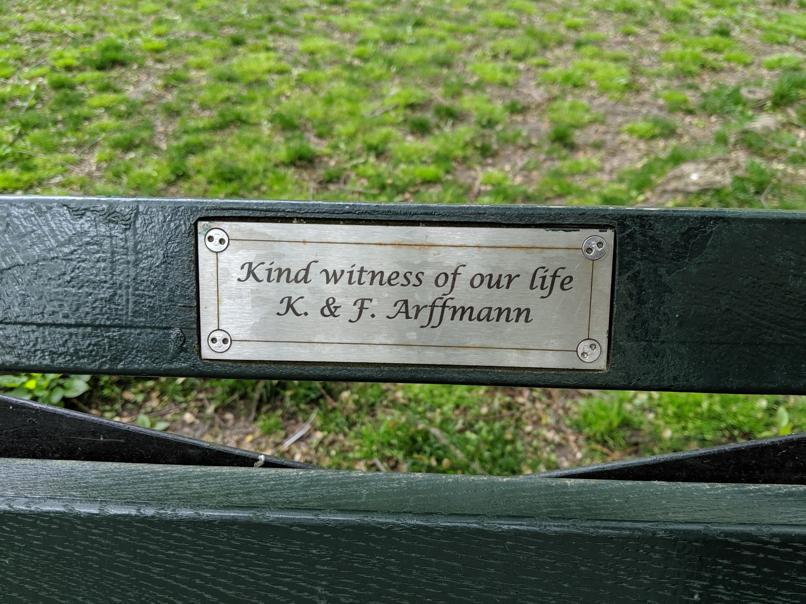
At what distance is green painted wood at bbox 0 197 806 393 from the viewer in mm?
1019

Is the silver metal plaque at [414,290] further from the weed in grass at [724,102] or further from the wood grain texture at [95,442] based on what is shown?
the weed in grass at [724,102]

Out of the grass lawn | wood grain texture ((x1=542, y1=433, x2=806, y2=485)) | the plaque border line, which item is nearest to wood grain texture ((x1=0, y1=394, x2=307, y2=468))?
the plaque border line

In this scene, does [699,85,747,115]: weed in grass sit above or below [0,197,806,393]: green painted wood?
above

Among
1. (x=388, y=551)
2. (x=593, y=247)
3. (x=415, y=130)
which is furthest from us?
(x=415, y=130)

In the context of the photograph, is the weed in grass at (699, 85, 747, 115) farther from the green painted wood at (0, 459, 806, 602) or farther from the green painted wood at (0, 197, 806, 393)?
the green painted wood at (0, 459, 806, 602)

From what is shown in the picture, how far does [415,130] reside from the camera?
4883 millimetres

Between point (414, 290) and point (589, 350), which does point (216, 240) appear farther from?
point (589, 350)

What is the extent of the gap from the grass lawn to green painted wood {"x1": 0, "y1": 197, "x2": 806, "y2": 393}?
5.65 feet

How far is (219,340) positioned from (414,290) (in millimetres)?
308

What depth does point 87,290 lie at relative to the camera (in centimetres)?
107

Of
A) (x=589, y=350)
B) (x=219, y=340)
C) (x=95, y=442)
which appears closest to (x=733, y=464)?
(x=589, y=350)

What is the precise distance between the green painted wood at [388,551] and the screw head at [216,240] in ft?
1.25

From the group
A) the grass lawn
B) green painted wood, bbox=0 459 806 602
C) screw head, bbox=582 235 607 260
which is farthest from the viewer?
the grass lawn

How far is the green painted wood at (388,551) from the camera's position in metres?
0.77
